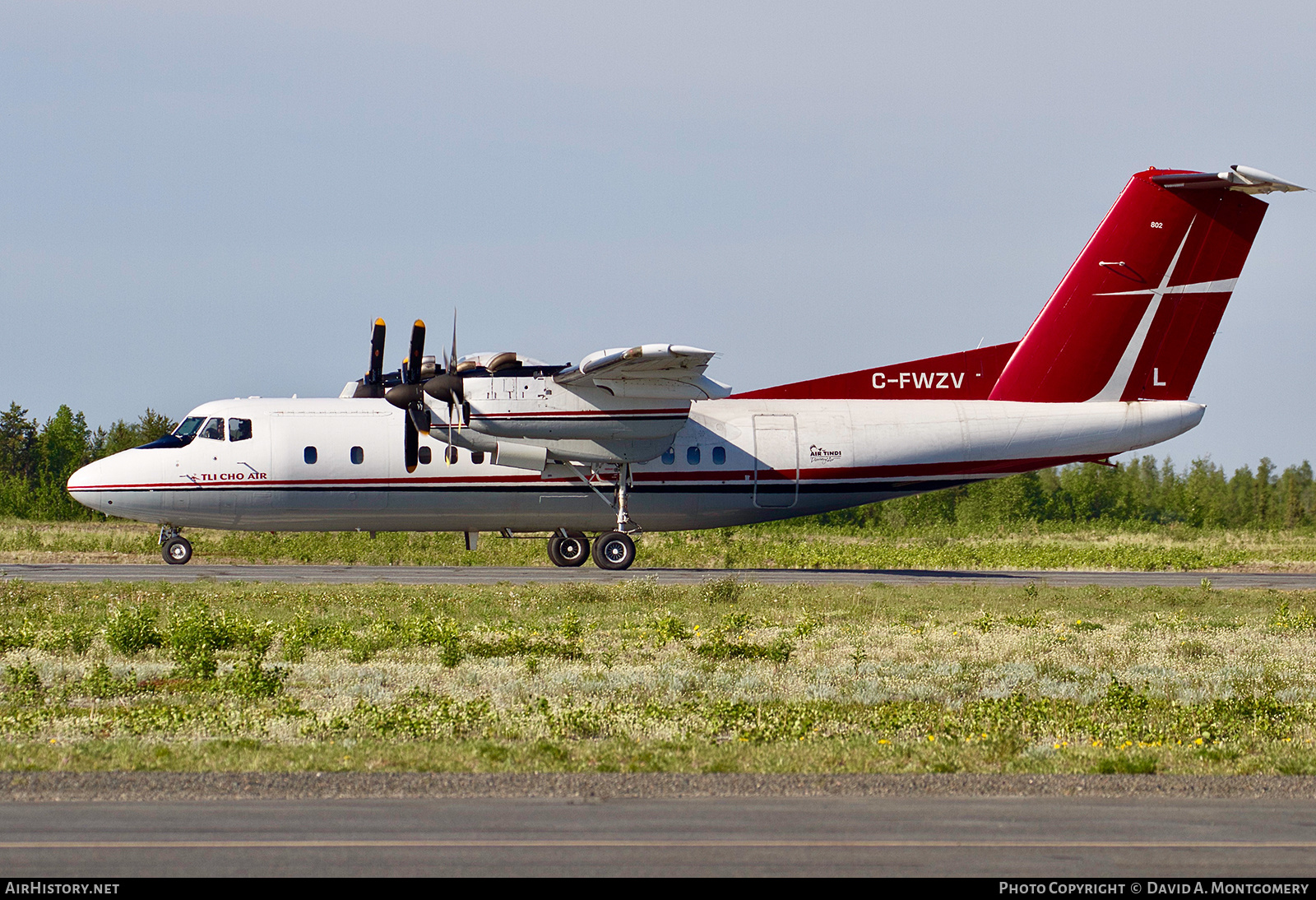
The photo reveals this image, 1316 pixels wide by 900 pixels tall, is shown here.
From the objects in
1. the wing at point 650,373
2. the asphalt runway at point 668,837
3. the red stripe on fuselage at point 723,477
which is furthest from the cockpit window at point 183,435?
the asphalt runway at point 668,837

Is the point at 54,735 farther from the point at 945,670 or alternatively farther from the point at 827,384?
the point at 827,384

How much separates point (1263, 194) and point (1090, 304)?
16.8ft

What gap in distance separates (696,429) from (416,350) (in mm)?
7259

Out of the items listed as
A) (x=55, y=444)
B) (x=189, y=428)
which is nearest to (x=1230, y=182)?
(x=189, y=428)

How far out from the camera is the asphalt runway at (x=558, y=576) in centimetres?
2716

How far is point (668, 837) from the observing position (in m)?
8.02

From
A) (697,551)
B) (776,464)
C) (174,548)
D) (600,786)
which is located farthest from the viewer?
(697,551)

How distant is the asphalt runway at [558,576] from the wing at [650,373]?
4.38 metres

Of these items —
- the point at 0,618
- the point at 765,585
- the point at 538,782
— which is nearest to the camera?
the point at 538,782

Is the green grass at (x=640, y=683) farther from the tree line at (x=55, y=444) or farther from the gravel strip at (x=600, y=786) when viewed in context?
the tree line at (x=55, y=444)

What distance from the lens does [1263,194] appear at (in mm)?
32000

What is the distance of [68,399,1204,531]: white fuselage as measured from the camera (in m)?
30.3

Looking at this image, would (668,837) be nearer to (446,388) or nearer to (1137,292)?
(446,388)
